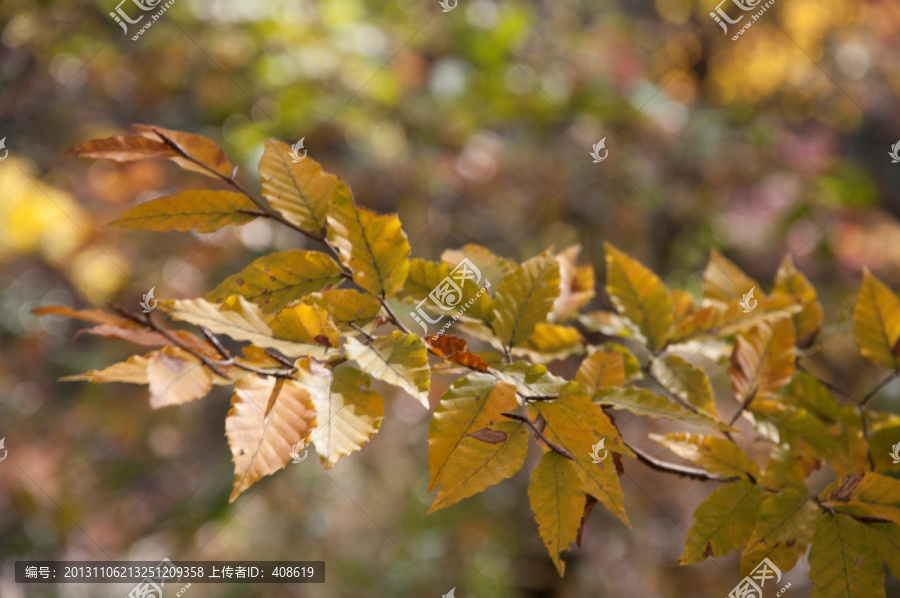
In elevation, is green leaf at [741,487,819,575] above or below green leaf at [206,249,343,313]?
below

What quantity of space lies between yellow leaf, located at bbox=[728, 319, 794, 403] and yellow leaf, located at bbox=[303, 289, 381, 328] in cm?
33

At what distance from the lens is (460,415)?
1.23 feet

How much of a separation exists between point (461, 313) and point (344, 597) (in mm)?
2091

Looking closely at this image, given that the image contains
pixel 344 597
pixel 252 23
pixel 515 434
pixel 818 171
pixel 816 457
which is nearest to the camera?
pixel 515 434

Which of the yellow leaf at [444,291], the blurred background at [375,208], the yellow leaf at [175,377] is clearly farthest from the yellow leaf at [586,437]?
the blurred background at [375,208]

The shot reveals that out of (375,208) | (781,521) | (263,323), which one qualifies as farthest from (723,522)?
(375,208)

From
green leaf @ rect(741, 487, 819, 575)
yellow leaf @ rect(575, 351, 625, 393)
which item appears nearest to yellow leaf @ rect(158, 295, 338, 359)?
yellow leaf @ rect(575, 351, 625, 393)

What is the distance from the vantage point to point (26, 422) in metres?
2.32

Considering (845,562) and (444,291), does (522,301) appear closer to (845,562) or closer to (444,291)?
(444,291)

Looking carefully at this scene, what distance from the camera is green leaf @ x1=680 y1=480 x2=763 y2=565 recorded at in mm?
429

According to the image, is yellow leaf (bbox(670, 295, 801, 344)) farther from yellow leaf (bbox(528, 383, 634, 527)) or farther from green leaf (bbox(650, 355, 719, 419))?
yellow leaf (bbox(528, 383, 634, 527))

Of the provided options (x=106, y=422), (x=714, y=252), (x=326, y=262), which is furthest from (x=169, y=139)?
(x=106, y=422)

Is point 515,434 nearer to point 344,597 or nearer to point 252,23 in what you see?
point 252,23

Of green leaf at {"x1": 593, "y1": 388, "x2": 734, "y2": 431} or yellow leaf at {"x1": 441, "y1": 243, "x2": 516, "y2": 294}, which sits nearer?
green leaf at {"x1": 593, "y1": 388, "x2": 734, "y2": 431}
